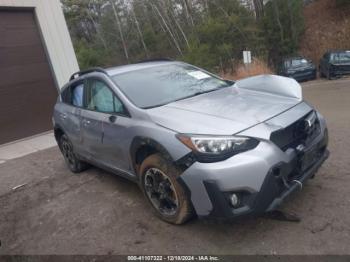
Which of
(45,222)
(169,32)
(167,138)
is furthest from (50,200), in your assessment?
Result: (169,32)

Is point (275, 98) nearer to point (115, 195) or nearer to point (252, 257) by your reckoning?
point (252, 257)

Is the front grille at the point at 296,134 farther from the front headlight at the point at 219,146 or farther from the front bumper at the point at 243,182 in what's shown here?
the front headlight at the point at 219,146

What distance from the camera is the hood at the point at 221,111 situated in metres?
3.23

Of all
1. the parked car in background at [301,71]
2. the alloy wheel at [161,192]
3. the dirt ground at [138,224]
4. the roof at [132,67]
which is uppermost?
the roof at [132,67]

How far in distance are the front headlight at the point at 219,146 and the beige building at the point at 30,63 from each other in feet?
27.2

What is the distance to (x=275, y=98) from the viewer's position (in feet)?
12.9

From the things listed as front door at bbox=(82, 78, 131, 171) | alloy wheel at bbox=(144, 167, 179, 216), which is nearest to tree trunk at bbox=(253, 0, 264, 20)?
front door at bbox=(82, 78, 131, 171)

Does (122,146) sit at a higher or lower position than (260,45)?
higher

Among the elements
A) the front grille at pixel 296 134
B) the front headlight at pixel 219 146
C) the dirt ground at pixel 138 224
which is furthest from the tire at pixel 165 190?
the front grille at pixel 296 134

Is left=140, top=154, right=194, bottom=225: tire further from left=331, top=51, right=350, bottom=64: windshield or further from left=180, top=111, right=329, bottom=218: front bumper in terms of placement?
left=331, top=51, right=350, bottom=64: windshield

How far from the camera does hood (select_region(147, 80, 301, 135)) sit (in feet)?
10.6

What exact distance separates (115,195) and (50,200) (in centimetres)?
101

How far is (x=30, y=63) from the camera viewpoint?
10.4 meters

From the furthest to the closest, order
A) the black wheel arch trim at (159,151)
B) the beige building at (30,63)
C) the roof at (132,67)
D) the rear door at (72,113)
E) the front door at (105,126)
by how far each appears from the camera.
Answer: the beige building at (30,63), the rear door at (72,113), the roof at (132,67), the front door at (105,126), the black wheel arch trim at (159,151)
